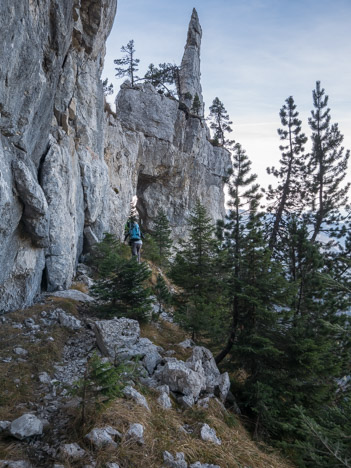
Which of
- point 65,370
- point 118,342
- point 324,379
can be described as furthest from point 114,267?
point 324,379

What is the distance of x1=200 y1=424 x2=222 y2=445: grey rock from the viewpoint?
548 cm

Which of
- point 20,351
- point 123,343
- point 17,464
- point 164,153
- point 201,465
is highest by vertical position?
point 164,153

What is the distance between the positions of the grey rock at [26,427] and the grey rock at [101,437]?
2.46 ft

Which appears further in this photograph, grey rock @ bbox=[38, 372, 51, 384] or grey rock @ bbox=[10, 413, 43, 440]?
grey rock @ bbox=[38, 372, 51, 384]

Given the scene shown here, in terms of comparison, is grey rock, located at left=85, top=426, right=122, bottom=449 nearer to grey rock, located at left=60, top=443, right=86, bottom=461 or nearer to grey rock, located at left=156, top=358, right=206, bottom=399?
grey rock, located at left=60, top=443, right=86, bottom=461

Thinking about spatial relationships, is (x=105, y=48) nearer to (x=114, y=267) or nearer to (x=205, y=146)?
(x=114, y=267)

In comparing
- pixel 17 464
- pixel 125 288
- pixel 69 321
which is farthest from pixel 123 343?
pixel 17 464

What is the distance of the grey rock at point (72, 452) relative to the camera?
395 centimetres

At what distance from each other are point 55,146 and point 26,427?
10817mm

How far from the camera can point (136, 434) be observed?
4578 mm

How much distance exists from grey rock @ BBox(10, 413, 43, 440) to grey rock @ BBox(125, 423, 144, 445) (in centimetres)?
131

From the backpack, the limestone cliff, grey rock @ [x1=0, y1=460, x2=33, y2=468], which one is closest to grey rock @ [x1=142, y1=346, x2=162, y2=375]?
grey rock @ [x1=0, y1=460, x2=33, y2=468]

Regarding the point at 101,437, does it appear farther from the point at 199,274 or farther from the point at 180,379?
the point at 199,274

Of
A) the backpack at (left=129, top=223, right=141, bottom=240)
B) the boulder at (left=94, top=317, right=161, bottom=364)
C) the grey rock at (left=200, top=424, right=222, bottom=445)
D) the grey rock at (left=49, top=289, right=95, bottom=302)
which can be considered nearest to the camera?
the grey rock at (left=200, top=424, right=222, bottom=445)
